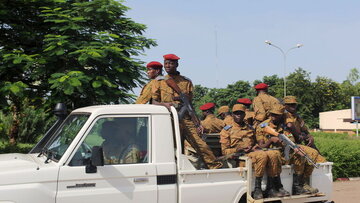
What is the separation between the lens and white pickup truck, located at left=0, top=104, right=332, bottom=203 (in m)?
3.86

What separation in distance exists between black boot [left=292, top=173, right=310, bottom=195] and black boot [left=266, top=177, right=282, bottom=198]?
0.31 meters

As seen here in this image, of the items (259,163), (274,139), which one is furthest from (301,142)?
(259,163)

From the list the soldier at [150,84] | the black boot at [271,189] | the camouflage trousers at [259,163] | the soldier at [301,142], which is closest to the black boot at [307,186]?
the soldier at [301,142]

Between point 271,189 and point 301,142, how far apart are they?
1.57 meters

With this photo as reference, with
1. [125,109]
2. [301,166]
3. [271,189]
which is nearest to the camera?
[125,109]

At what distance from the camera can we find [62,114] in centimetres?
514

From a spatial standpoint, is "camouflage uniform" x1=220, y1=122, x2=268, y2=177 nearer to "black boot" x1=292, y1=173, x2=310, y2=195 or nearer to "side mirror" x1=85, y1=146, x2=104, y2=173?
"black boot" x1=292, y1=173, x2=310, y2=195

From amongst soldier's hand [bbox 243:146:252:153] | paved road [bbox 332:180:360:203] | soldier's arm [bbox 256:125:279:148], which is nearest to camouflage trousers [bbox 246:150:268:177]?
soldier's hand [bbox 243:146:252:153]

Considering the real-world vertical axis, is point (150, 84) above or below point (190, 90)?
above

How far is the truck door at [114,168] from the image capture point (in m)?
3.97

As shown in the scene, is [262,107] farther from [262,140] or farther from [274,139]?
[274,139]

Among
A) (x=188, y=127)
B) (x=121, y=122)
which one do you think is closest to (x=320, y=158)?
(x=188, y=127)

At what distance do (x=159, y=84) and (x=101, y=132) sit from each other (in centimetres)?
155

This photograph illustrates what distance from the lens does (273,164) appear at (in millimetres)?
4875
